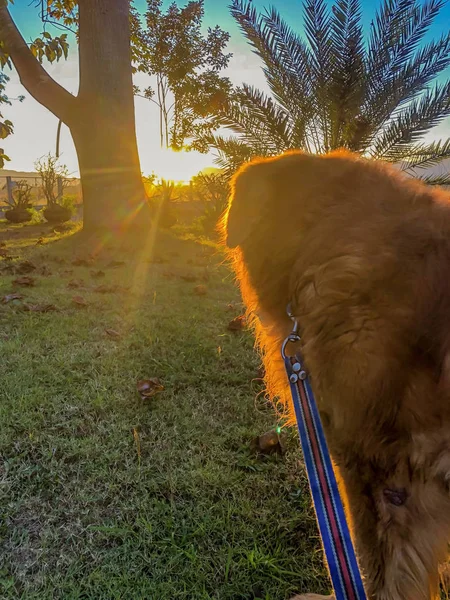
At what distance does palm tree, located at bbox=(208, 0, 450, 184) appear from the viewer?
14.1ft

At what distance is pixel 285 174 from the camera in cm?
157

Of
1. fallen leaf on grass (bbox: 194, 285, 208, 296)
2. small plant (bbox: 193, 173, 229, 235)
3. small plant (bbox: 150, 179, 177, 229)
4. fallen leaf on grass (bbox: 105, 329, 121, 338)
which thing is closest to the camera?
fallen leaf on grass (bbox: 105, 329, 121, 338)

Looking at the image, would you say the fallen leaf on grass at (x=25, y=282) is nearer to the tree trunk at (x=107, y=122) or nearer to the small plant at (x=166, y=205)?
the tree trunk at (x=107, y=122)

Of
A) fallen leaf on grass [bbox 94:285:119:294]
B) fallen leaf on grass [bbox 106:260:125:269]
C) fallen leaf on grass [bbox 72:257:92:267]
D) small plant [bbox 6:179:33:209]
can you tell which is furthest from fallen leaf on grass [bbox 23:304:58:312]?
small plant [bbox 6:179:33:209]

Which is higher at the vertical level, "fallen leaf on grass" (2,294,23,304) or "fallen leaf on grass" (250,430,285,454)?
"fallen leaf on grass" (2,294,23,304)

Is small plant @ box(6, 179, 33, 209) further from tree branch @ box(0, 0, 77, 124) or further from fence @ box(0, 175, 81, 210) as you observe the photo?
tree branch @ box(0, 0, 77, 124)

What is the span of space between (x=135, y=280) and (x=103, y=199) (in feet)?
8.47

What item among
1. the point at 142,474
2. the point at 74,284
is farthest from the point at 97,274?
the point at 142,474

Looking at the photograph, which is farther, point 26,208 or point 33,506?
point 26,208

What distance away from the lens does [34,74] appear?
672 centimetres

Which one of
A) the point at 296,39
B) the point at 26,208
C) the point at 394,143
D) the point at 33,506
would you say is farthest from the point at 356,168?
the point at 26,208

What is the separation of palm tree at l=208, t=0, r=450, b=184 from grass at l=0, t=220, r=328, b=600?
108 inches

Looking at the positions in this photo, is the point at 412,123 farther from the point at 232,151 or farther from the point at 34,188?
the point at 34,188

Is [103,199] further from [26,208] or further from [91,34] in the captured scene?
[26,208]
